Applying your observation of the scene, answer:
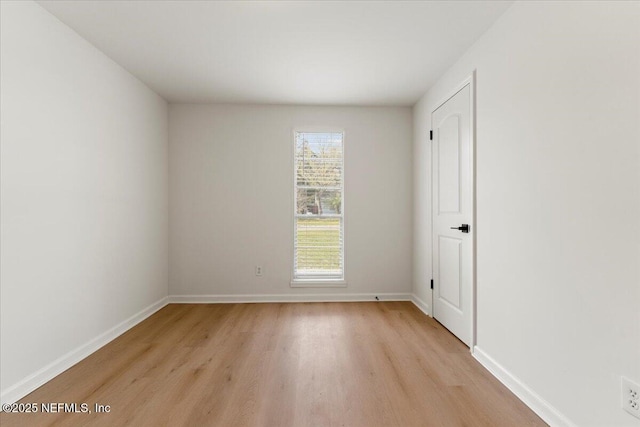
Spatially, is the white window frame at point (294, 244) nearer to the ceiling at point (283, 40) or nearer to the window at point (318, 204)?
the window at point (318, 204)

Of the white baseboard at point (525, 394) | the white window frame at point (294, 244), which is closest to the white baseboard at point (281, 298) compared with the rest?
the white window frame at point (294, 244)

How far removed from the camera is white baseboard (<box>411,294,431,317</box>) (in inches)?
144

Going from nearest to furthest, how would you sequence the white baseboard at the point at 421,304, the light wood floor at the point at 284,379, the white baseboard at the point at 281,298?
the light wood floor at the point at 284,379 → the white baseboard at the point at 421,304 → the white baseboard at the point at 281,298

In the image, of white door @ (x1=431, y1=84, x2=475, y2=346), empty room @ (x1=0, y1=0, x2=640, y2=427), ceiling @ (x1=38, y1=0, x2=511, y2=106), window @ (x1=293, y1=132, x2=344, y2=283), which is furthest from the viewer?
window @ (x1=293, y1=132, x2=344, y2=283)

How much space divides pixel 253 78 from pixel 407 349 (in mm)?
2967

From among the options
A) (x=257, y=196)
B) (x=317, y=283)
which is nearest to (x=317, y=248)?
(x=317, y=283)

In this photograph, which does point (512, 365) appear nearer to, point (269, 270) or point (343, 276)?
point (343, 276)

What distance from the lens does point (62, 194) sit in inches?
93.3

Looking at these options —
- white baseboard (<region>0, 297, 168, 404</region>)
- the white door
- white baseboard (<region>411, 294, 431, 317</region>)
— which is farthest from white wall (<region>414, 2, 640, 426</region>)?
white baseboard (<region>0, 297, 168, 404</region>)

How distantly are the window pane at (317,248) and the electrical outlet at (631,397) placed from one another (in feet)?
10.1

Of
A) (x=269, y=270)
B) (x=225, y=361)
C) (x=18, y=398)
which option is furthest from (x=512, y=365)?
(x=18, y=398)

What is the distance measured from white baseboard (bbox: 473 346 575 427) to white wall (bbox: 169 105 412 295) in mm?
1905

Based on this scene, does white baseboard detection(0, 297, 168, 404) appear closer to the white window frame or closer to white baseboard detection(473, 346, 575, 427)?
the white window frame

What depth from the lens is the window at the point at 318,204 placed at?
168 inches
